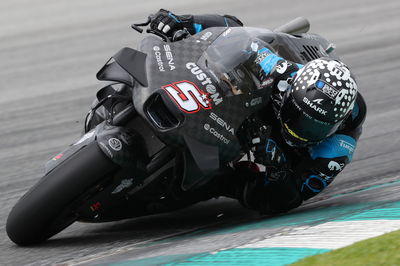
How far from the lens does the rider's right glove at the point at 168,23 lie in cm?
524

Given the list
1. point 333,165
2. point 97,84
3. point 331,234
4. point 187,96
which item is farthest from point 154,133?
point 97,84

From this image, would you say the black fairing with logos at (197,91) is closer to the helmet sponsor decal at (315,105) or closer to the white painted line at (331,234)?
the helmet sponsor decal at (315,105)

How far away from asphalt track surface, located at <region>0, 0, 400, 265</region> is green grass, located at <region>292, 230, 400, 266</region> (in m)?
1.51

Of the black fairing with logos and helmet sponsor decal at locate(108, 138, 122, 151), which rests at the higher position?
the black fairing with logos

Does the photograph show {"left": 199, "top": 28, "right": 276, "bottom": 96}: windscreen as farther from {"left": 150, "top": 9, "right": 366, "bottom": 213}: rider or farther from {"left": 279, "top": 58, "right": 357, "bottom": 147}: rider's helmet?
{"left": 279, "top": 58, "right": 357, "bottom": 147}: rider's helmet

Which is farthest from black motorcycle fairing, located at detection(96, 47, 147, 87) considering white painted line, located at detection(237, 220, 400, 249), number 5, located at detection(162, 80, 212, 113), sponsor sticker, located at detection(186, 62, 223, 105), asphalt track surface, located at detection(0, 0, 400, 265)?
white painted line, located at detection(237, 220, 400, 249)

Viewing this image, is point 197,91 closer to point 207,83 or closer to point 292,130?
Result: point 207,83

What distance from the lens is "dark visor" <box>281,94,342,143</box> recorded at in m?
4.50

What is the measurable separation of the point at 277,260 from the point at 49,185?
1.43 meters

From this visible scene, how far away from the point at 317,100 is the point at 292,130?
28 cm

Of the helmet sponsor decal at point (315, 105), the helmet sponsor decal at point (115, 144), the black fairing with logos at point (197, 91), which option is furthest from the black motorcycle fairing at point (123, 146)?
the helmet sponsor decal at point (315, 105)

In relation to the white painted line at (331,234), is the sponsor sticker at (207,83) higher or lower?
higher

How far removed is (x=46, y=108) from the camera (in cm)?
853

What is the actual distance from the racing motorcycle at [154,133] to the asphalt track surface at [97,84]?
271 mm
